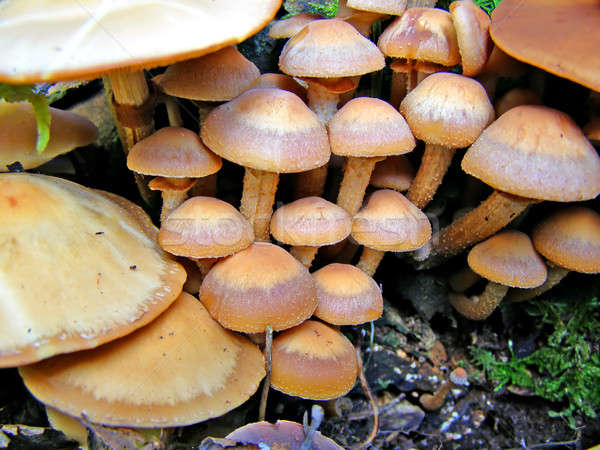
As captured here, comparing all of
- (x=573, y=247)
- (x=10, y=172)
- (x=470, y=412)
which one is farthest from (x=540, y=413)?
(x=10, y=172)

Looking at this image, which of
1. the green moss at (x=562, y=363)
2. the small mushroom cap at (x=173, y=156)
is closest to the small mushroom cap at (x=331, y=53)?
the small mushroom cap at (x=173, y=156)

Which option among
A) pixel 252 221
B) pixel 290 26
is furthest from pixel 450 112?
pixel 252 221

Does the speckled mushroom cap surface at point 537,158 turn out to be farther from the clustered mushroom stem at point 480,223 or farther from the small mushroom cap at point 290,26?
the small mushroom cap at point 290,26

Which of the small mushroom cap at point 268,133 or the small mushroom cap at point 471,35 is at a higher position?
the small mushroom cap at point 471,35

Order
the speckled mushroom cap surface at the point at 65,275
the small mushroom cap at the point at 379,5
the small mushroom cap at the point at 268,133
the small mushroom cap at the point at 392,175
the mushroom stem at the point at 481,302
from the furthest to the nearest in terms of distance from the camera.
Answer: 1. the mushroom stem at the point at 481,302
2. the small mushroom cap at the point at 392,175
3. the small mushroom cap at the point at 379,5
4. the small mushroom cap at the point at 268,133
5. the speckled mushroom cap surface at the point at 65,275

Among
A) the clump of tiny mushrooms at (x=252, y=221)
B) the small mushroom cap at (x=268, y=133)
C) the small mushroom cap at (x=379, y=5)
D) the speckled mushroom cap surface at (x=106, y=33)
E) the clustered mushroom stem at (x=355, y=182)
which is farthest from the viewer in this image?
the clustered mushroom stem at (x=355, y=182)

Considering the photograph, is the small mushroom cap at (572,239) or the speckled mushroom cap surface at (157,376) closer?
the speckled mushroom cap surface at (157,376)

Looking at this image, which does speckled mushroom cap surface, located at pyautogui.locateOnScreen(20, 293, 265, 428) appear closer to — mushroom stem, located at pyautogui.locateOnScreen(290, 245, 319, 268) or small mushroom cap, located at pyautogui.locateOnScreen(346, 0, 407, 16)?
mushroom stem, located at pyautogui.locateOnScreen(290, 245, 319, 268)

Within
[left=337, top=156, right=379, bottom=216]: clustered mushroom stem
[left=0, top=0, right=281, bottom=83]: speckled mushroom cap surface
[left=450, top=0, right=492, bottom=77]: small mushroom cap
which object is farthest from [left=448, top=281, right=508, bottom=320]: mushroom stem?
[left=0, top=0, right=281, bottom=83]: speckled mushroom cap surface
